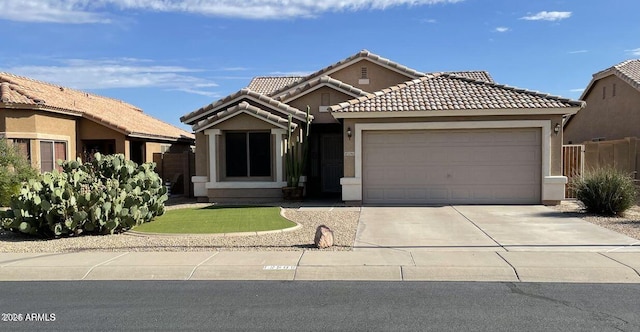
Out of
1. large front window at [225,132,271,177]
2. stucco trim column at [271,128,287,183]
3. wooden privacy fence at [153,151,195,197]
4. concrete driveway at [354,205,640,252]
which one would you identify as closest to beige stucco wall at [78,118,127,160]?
wooden privacy fence at [153,151,195,197]

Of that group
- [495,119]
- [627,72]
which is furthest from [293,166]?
[627,72]

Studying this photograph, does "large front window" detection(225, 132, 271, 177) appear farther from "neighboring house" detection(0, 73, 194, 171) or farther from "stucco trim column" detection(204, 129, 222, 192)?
"neighboring house" detection(0, 73, 194, 171)

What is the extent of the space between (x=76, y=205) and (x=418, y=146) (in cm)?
966

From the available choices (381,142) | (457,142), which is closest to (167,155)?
(381,142)

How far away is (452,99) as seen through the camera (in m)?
15.9

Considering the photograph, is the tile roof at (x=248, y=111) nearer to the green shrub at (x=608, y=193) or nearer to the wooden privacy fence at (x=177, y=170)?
the wooden privacy fence at (x=177, y=170)

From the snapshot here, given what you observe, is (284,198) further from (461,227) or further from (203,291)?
(203,291)

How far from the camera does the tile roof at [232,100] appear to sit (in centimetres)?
1728

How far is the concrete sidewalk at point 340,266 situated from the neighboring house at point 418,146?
23.1ft

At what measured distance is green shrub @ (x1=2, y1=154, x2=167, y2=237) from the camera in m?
10.5

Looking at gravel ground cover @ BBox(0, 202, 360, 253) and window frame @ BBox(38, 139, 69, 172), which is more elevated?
window frame @ BBox(38, 139, 69, 172)

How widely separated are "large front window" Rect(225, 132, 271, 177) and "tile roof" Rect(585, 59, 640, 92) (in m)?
16.7

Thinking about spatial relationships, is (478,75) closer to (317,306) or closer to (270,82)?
(270,82)

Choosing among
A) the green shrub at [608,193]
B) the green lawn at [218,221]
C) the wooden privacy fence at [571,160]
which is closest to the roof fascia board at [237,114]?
the green lawn at [218,221]
